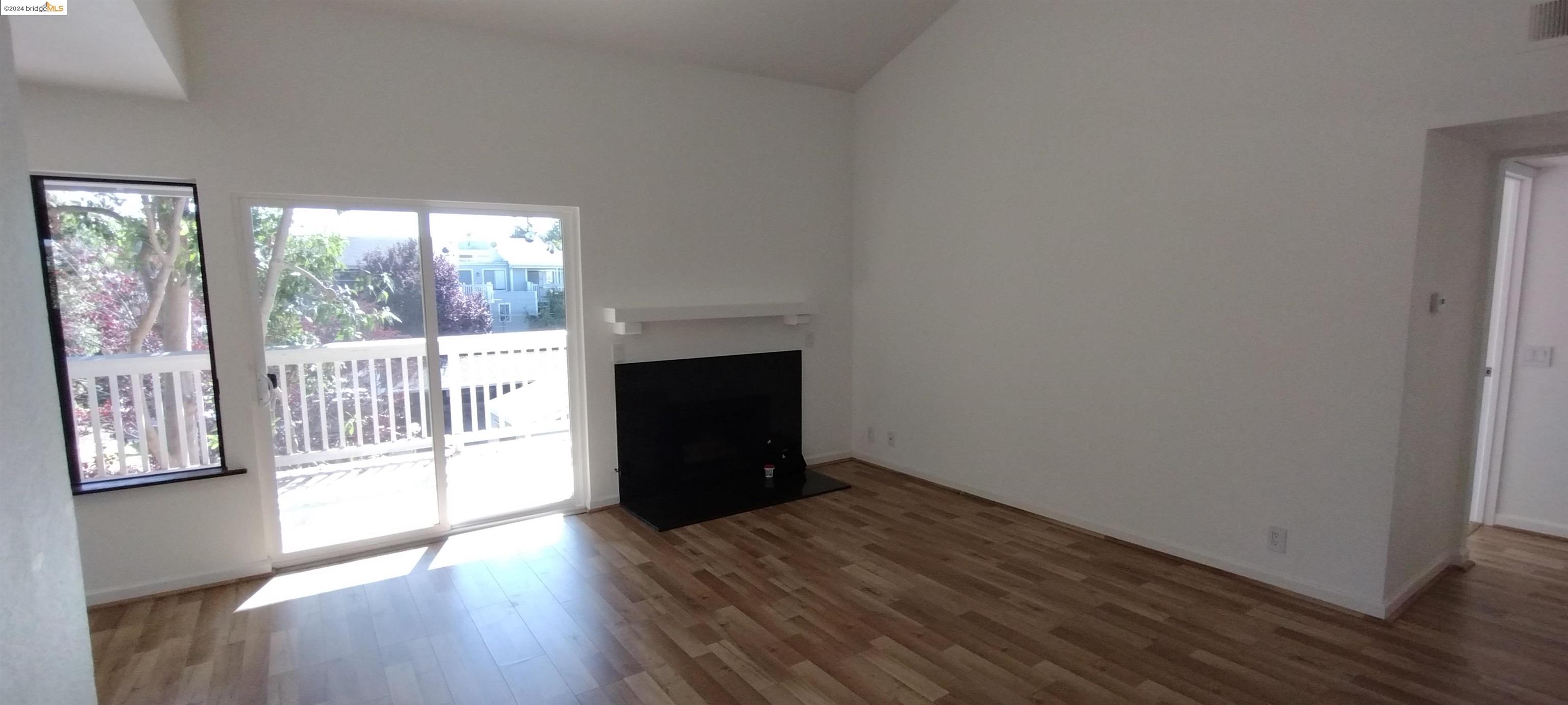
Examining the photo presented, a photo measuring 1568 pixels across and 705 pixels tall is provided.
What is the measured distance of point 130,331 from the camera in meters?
3.29

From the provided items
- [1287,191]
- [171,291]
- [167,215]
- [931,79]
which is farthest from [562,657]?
[931,79]

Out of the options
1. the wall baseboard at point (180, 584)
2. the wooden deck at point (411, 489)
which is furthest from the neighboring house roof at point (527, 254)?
the wall baseboard at point (180, 584)

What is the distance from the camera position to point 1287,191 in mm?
3117

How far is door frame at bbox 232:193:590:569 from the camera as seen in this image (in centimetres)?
351

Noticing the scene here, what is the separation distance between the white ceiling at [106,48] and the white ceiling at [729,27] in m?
0.89

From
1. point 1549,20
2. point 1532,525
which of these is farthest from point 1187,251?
point 1532,525

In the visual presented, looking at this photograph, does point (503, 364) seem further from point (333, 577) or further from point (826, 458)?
point (826, 458)

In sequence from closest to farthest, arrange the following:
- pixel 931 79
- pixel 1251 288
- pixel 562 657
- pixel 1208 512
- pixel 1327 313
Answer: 1. pixel 562 657
2. pixel 1327 313
3. pixel 1251 288
4. pixel 1208 512
5. pixel 931 79

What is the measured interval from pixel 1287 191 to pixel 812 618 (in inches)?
115

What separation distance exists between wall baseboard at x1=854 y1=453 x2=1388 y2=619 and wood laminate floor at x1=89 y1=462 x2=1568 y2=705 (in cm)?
9

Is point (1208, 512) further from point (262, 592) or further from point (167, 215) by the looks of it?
point (167, 215)

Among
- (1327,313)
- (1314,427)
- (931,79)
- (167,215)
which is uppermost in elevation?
(931,79)

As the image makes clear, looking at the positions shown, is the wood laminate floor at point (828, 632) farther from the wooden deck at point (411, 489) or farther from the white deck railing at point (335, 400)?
the white deck railing at point (335, 400)

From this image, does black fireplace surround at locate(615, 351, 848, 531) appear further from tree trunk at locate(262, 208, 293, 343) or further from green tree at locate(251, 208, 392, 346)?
tree trunk at locate(262, 208, 293, 343)
